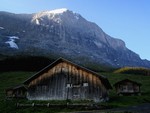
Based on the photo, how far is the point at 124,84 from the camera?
81250 mm

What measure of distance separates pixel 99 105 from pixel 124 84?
35.7 meters

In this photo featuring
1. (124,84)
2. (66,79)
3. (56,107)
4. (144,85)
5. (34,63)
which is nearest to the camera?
(56,107)

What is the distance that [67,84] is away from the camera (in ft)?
188

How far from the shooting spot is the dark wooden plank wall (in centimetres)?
5575

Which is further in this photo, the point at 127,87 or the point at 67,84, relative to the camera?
the point at 127,87

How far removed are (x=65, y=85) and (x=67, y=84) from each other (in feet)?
1.45

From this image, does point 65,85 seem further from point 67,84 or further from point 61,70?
point 61,70

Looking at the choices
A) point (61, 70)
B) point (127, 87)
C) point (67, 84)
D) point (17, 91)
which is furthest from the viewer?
point (127, 87)

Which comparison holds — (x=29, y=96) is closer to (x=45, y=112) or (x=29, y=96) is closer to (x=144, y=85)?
(x=45, y=112)

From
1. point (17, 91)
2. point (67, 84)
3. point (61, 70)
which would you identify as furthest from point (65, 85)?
point (17, 91)

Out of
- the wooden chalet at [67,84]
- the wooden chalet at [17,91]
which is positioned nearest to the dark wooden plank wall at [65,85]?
the wooden chalet at [67,84]

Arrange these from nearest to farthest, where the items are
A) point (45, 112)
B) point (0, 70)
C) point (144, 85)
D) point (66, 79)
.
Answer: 1. point (45, 112)
2. point (66, 79)
3. point (144, 85)
4. point (0, 70)

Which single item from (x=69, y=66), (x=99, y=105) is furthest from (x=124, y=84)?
(x=99, y=105)

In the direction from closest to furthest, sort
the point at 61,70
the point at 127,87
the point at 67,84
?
the point at 67,84, the point at 61,70, the point at 127,87
